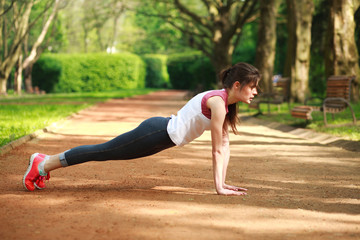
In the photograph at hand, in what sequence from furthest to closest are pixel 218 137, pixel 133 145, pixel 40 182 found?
1. pixel 40 182
2. pixel 133 145
3. pixel 218 137

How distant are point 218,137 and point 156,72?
53.0m

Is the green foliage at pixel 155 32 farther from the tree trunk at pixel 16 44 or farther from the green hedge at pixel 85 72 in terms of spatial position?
the tree trunk at pixel 16 44

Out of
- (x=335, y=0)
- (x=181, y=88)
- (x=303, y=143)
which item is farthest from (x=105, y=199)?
(x=181, y=88)

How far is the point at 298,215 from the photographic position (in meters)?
4.96

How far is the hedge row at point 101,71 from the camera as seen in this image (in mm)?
39716

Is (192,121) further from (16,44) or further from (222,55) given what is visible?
(16,44)

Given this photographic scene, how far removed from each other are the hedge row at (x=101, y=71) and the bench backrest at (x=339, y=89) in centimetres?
2122

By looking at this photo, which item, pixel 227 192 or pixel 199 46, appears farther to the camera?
pixel 199 46

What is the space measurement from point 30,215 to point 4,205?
53 cm

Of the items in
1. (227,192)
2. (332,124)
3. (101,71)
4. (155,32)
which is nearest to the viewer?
(227,192)

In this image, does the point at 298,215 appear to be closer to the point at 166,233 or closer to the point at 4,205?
the point at 166,233

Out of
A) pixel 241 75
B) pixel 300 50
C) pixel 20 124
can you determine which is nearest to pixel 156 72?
pixel 300 50

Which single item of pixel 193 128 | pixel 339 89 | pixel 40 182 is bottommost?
pixel 40 182

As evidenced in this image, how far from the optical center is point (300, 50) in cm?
2212
